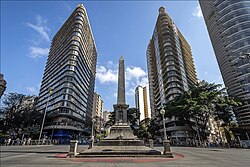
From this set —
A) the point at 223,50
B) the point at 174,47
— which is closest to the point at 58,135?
the point at 174,47

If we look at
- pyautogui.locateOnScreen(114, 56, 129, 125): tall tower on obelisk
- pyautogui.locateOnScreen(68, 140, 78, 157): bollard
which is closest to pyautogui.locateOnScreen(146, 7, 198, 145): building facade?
pyautogui.locateOnScreen(114, 56, 129, 125): tall tower on obelisk

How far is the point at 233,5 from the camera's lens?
54.5 m

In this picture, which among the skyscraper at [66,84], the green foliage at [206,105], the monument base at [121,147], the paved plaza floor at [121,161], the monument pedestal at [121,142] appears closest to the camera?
the paved plaza floor at [121,161]

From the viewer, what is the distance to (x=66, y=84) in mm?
53844

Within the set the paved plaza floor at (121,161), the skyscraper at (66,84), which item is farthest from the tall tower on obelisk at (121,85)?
the skyscraper at (66,84)

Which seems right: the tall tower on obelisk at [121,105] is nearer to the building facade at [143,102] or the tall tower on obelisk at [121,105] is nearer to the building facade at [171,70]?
the building facade at [171,70]

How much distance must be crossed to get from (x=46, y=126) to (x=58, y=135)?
622 centimetres

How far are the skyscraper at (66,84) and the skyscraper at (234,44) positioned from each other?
177ft

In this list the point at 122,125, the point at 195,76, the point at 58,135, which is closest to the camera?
the point at 122,125

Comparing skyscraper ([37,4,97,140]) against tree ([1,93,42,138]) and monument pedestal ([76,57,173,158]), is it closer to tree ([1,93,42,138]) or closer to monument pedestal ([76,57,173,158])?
tree ([1,93,42,138])

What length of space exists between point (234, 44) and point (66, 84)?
200ft

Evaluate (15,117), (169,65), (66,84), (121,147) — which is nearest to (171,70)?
(169,65)

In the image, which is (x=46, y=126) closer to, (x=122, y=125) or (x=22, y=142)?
(x=22, y=142)

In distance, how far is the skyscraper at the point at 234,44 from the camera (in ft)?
155
